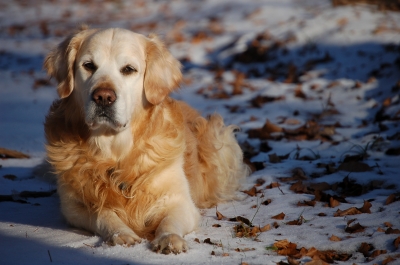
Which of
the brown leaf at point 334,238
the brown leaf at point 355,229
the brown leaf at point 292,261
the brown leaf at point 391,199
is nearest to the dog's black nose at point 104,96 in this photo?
the brown leaf at point 292,261

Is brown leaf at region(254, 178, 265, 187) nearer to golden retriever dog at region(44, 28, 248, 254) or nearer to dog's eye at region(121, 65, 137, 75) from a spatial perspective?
golden retriever dog at region(44, 28, 248, 254)

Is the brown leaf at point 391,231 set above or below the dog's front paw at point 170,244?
below

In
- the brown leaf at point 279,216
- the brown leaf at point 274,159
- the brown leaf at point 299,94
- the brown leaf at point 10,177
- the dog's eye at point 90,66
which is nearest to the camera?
the dog's eye at point 90,66

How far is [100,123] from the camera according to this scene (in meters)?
3.42

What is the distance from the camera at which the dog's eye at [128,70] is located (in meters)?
3.54

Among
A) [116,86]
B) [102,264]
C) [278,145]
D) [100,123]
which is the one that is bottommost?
[278,145]

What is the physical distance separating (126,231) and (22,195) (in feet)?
5.07

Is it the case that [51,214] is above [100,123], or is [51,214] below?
below

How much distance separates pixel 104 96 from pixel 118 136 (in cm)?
47

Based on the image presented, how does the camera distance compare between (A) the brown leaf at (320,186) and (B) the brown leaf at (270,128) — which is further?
(B) the brown leaf at (270,128)

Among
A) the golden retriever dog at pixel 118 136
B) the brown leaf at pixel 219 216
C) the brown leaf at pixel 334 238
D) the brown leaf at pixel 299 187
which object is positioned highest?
the golden retriever dog at pixel 118 136

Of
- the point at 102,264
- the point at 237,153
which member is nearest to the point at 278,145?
the point at 237,153

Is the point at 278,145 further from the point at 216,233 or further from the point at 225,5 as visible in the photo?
the point at 225,5

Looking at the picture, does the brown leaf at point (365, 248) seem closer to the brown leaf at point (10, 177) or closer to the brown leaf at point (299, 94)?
the brown leaf at point (10, 177)
